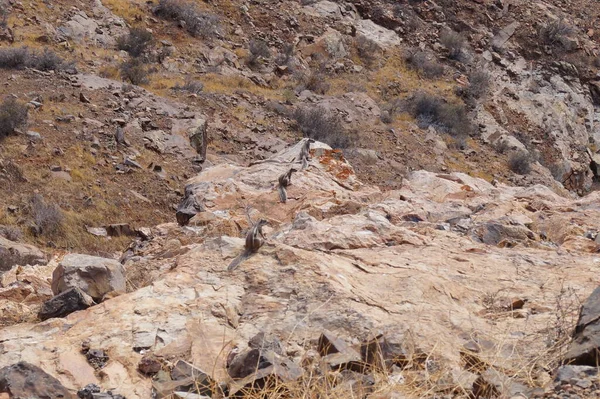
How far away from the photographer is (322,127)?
53.1 feet

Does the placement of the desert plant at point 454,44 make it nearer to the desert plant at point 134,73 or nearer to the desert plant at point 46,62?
the desert plant at point 134,73

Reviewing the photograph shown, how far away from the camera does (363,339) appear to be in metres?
3.23

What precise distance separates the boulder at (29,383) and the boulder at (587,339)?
207cm

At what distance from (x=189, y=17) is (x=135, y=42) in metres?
2.70

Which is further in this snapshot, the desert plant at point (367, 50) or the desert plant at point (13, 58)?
the desert plant at point (367, 50)

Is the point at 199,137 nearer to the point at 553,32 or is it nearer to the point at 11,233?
the point at 11,233

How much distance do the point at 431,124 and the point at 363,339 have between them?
54.2ft

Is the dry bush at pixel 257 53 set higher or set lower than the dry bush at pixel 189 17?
lower

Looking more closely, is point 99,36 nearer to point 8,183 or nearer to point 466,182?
point 8,183

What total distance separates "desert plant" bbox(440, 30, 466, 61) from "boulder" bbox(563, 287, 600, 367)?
21714 millimetres

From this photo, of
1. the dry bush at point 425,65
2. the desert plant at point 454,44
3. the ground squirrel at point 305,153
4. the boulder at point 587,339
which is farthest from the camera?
the desert plant at point 454,44

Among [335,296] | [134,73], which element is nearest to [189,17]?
[134,73]

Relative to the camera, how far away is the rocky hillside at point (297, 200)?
3059mm

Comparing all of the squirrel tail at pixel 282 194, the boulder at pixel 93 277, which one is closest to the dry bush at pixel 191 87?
the squirrel tail at pixel 282 194
